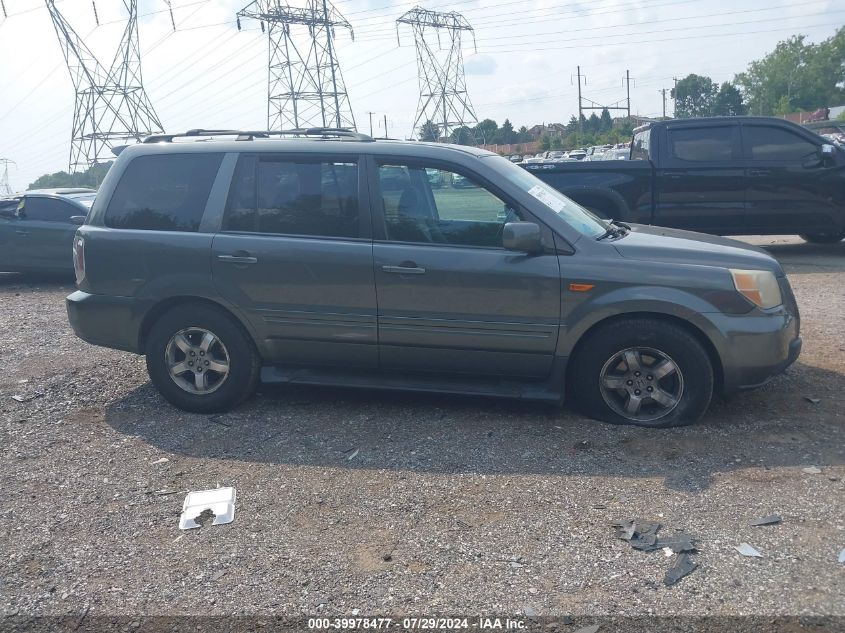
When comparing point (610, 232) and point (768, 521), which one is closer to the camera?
point (768, 521)

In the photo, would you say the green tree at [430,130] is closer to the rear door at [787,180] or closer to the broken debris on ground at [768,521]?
the rear door at [787,180]

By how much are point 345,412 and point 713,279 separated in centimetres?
258

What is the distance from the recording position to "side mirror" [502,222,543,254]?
4910 mm

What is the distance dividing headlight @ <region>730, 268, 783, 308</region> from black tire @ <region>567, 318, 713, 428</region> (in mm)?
425

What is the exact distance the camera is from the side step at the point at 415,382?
5133 millimetres

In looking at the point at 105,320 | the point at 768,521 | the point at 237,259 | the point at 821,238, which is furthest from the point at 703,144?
the point at 105,320

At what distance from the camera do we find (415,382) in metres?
5.34

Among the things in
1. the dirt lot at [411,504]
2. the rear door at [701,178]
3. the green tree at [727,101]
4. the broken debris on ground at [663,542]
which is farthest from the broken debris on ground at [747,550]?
the green tree at [727,101]

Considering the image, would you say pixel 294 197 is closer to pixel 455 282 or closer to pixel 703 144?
pixel 455 282

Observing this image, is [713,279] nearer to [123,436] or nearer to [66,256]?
[123,436]

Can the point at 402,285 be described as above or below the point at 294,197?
below

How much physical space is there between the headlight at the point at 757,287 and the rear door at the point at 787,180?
21.3ft

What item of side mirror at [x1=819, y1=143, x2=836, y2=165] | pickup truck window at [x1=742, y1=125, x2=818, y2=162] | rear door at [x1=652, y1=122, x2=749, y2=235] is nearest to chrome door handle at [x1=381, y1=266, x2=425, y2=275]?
rear door at [x1=652, y1=122, x2=749, y2=235]

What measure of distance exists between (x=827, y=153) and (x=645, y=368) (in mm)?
7504
